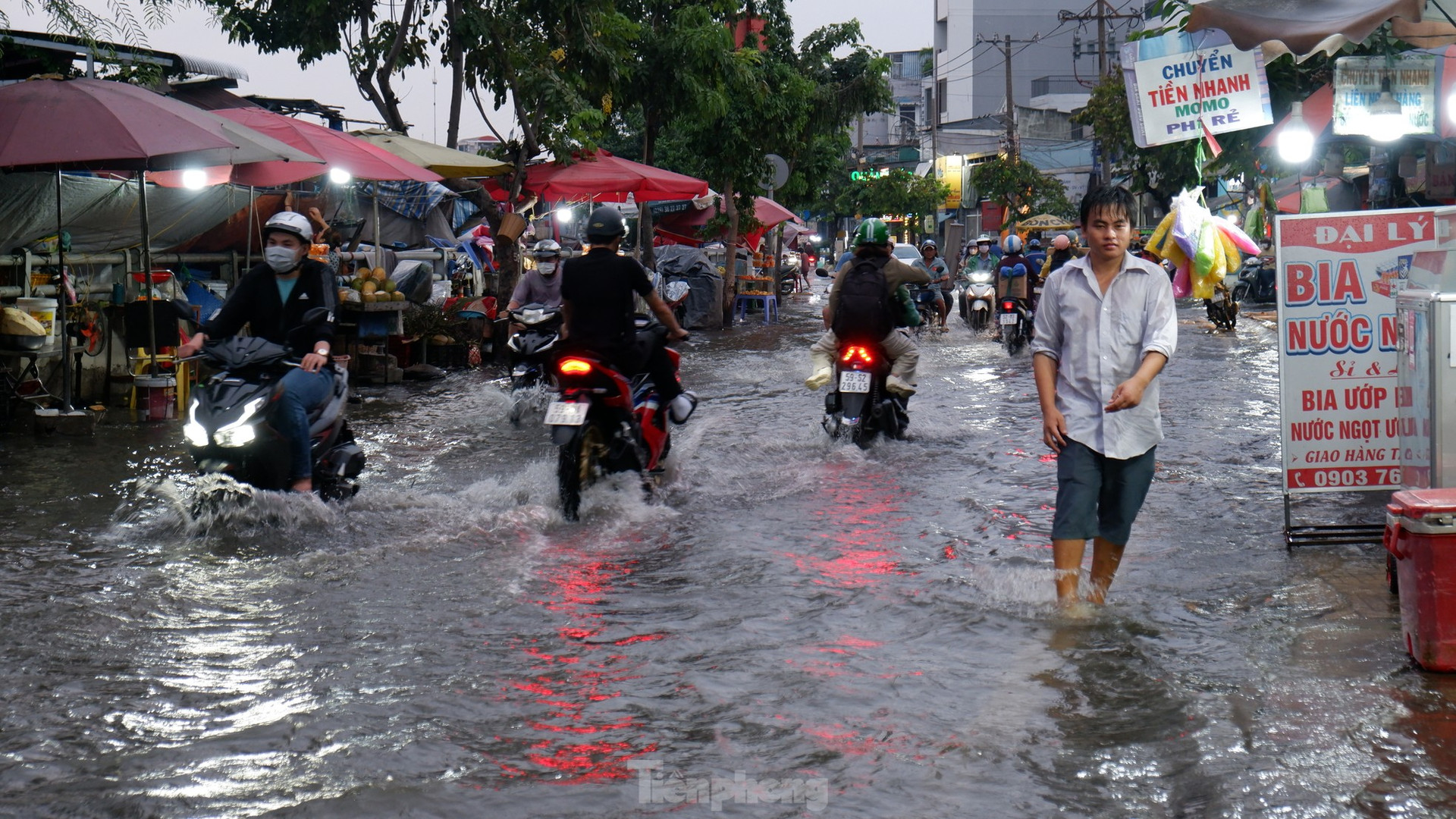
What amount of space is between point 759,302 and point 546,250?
1902 centimetres

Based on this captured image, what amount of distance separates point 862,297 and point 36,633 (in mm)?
6022

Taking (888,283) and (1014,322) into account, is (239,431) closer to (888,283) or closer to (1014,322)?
(888,283)

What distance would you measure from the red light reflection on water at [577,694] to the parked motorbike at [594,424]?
4.14 feet

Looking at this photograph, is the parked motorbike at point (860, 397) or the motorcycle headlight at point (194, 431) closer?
the motorcycle headlight at point (194, 431)

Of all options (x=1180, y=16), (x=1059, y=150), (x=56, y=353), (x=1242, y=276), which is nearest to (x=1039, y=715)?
(x=1180, y=16)

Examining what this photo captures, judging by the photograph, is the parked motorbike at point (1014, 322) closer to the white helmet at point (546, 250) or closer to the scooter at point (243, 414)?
the white helmet at point (546, 250)

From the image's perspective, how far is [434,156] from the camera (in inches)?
679

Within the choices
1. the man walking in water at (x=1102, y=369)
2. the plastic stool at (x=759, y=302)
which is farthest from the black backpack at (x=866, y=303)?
the plastic stool at (x=759, y=302)

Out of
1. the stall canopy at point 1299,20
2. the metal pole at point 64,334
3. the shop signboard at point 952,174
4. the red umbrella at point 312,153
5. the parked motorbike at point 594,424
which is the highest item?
the shop signboard at point 952,174

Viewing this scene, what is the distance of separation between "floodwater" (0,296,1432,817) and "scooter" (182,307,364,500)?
0.22 metres

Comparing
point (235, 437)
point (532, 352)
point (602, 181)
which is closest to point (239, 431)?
point (235, 437)

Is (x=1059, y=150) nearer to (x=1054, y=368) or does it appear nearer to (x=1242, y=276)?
(x=1242, y=276)

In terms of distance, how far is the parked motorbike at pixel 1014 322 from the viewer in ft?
62.9

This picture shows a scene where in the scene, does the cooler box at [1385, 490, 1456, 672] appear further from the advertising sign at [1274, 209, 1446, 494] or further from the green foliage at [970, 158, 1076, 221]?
the green foliage at [970, 158, 1076, 221]
